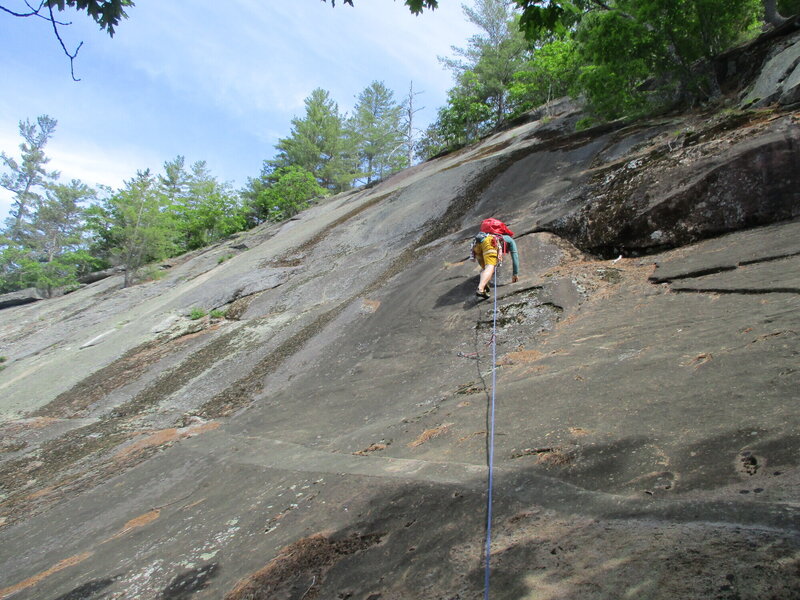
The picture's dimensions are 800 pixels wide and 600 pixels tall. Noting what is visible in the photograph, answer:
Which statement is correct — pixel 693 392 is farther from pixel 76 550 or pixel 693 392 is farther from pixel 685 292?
pixel 76 550

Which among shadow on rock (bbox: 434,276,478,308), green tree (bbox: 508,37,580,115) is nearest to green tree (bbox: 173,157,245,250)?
green tree (bbox: 508,37,580,115)

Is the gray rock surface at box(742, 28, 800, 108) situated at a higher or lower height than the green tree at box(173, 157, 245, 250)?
lower

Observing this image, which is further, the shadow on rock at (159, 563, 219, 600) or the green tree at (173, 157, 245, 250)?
the green tree at (173, 157, 245, 250)

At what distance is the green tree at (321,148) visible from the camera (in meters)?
41.1

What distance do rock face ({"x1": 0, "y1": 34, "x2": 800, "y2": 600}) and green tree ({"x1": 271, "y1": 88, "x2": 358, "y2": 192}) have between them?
3197 cm

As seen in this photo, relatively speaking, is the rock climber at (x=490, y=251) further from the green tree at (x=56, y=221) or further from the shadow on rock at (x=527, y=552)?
the green tree at (x=56, y=221)

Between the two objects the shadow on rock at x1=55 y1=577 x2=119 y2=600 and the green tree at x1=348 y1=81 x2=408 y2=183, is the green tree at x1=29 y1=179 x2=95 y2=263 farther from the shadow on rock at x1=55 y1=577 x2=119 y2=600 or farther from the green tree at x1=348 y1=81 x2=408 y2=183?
the shadow on rock at x1=55 y1=577 x2=119 y2=600

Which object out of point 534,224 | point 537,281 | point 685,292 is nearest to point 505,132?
point 534,224

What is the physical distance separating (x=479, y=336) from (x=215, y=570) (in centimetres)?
435

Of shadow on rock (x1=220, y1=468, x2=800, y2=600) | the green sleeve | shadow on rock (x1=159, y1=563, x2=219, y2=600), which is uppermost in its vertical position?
the green sleeve

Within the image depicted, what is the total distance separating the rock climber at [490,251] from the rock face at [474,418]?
1.31 feet

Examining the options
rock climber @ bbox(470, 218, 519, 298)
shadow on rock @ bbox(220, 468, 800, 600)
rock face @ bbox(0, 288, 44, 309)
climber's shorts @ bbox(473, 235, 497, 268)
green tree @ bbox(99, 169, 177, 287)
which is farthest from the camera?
rock face @ bbox(0, 288, 44, 309)

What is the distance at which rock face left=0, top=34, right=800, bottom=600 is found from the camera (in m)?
1.93

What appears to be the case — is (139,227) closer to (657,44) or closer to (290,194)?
(290,194)
